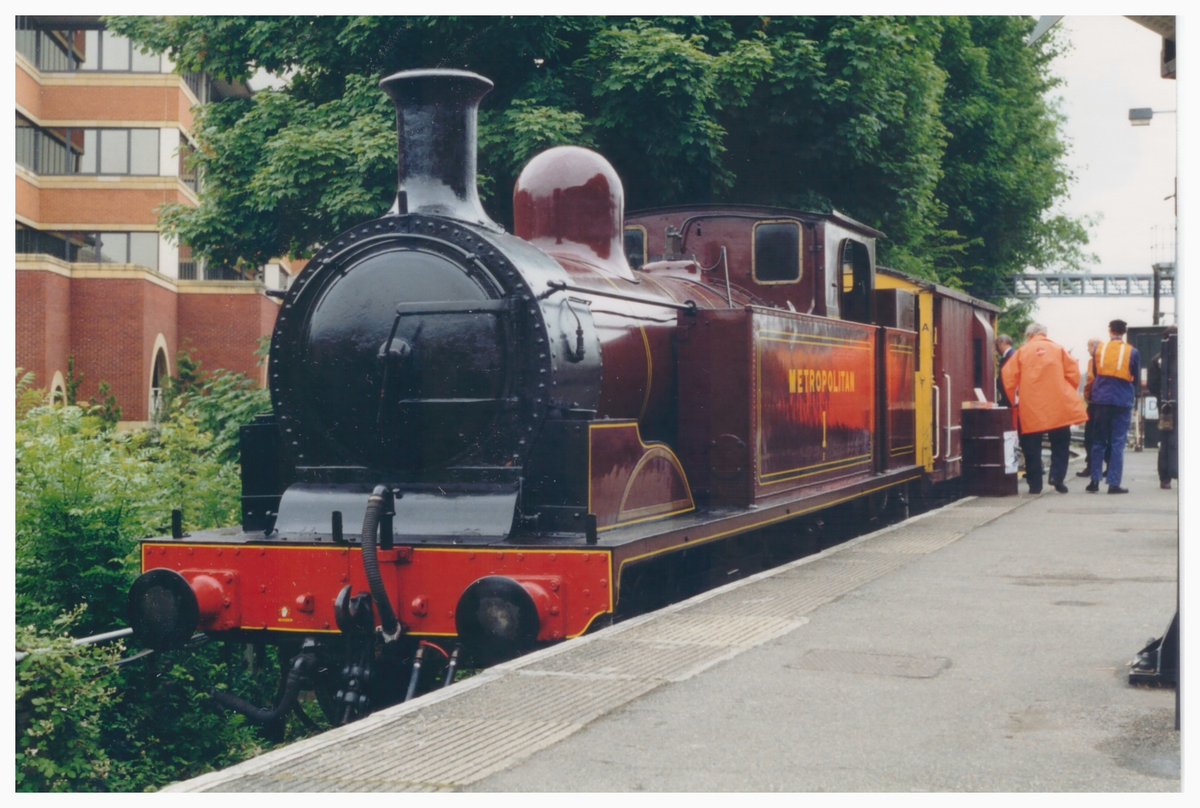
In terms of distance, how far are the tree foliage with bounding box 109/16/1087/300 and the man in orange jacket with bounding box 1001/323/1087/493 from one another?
2766mm

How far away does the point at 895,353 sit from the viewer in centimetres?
1057

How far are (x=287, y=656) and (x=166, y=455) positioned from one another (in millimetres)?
6365

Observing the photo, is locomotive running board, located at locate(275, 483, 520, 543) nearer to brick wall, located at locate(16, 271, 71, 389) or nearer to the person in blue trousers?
the person in blue trousers

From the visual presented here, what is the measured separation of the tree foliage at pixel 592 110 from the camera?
12.3 m

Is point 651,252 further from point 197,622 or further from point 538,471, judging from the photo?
point 197,622

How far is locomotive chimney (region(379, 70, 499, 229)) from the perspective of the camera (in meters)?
5.99

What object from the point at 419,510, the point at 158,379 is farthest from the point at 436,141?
the point at 158,379

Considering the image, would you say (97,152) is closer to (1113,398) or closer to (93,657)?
(1113,398)

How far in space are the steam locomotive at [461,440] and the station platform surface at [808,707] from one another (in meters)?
0.49

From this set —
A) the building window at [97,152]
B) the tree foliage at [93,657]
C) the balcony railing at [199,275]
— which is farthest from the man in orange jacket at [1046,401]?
the balcony railing at [199,275]

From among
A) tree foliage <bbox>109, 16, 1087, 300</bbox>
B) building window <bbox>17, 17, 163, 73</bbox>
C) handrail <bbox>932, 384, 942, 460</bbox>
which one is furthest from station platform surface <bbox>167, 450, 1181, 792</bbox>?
building window <bbox>17, 17, 163, 73</bbox>

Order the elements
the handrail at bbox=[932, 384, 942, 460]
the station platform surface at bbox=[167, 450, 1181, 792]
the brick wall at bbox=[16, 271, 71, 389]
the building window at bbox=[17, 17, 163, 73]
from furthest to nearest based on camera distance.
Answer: the brick wall at bbox=[16, 271, 71, 389], the building window at bbox=[17, 17, 163, 73], the handrail at bbox=[932, 384, 942, 460], the station platform surface at bbox=[167, 450, 1181, 792]

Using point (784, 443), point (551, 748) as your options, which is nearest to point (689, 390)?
point (784, 443)

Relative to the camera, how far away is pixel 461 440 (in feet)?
19.2
